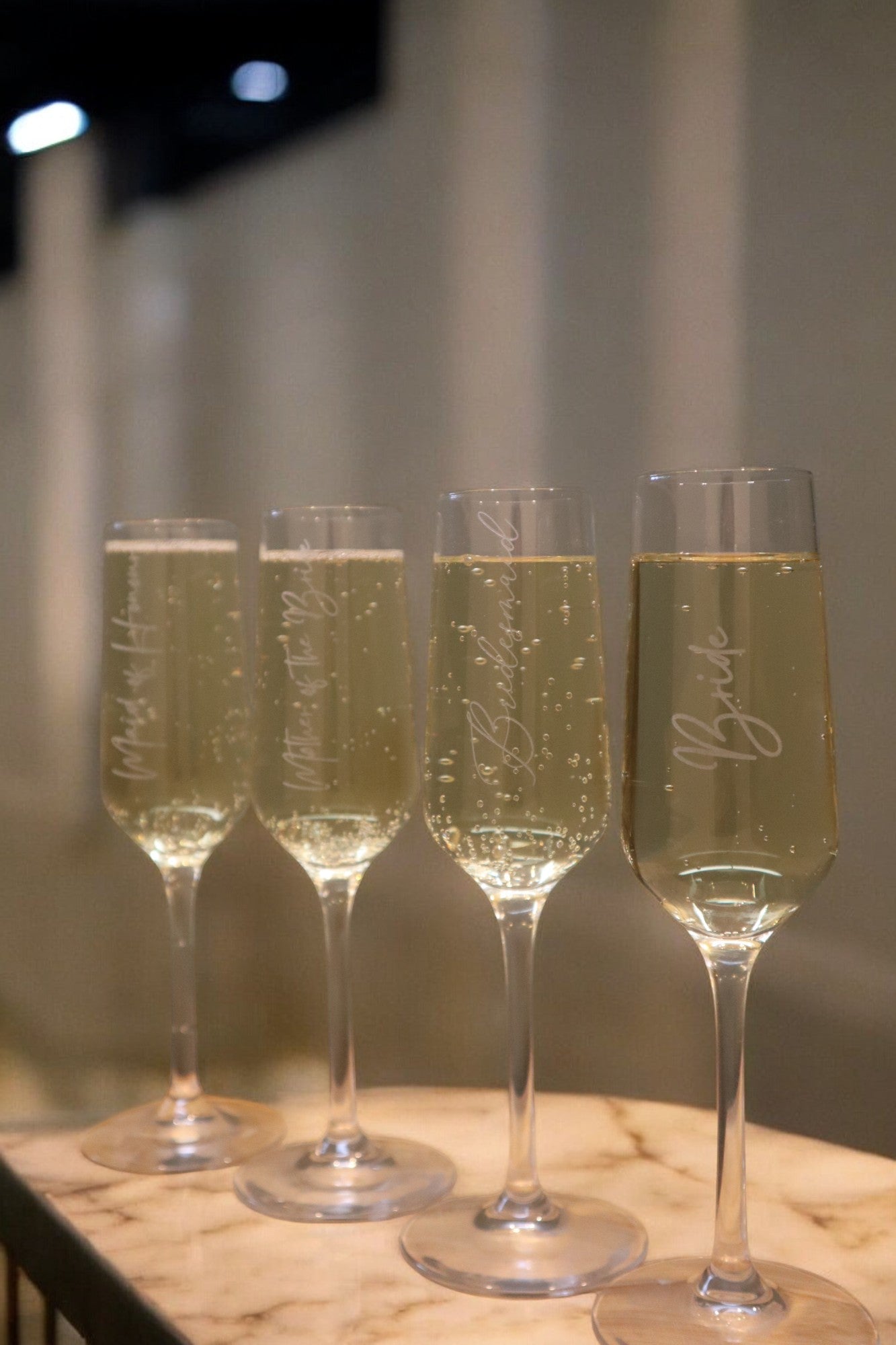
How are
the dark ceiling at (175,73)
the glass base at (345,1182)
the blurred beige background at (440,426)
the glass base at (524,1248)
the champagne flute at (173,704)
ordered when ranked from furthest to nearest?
1. the dark ceiling at (175,73)
2. the blurred beige background at (440,426)
3. the champagne flute at (173,704)
4. the glass base at (345,1182)
5. the glass base at (524,1248)

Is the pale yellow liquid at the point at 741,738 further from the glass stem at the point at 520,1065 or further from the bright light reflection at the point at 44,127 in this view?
the bright light reflection at the point at 44,127

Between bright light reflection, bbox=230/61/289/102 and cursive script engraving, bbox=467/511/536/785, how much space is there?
788 millimetres

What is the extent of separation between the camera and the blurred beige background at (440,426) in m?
1.22

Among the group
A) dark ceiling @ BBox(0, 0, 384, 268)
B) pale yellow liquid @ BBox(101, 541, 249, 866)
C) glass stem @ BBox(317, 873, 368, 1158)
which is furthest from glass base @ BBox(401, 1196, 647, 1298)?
dark ceiling @ BBox(0, 0, 384, 268)

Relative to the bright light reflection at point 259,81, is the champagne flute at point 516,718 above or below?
below

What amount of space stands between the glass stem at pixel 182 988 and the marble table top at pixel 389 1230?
83 mm

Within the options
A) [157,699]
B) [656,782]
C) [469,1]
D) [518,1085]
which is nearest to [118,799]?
[157,699]

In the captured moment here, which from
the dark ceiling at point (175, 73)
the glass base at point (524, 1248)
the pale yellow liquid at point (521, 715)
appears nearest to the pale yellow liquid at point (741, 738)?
the pale yellow liquid at point (521, 715)

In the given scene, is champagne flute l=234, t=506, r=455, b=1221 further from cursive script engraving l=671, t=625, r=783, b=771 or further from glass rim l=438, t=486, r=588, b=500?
cursive script engraving l=671, t=625, r=783, b=771

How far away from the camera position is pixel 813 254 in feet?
3.91

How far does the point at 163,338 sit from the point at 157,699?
55cm

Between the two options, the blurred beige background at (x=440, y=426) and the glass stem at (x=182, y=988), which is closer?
the glass stem at (x=182, y=988)

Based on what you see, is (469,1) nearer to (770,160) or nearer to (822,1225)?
(770,160)

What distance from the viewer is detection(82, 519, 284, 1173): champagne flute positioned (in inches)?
38.4
